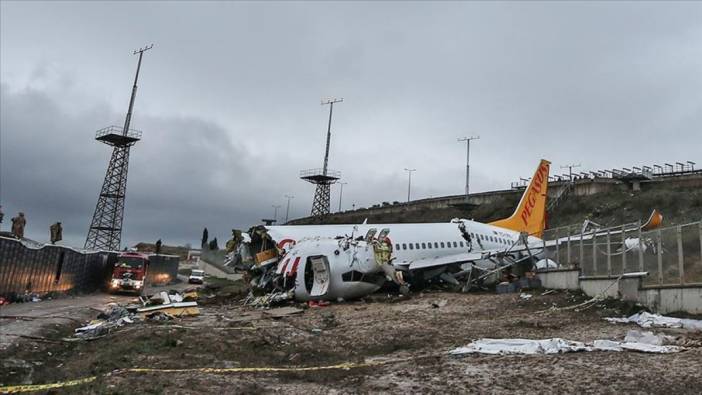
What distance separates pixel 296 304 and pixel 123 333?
7440 millimetres

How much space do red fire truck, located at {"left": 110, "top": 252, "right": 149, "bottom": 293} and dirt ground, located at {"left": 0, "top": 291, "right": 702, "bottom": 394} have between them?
54.1ft

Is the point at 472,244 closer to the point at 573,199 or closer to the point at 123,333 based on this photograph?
the point at 123,333

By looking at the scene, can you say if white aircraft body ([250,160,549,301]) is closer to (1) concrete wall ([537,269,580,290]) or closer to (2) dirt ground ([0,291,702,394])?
(1) concrete wall ([537,269,580,290])

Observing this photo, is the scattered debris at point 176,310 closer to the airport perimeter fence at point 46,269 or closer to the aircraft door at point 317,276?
the aircraft door at point 317,276

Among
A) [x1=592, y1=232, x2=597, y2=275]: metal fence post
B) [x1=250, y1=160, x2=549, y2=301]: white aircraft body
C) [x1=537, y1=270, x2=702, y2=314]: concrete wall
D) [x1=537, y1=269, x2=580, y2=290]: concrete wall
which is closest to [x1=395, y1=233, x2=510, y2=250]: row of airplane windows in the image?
[x1=250, y1=160, x2=549, y2=301]: white aircraft body

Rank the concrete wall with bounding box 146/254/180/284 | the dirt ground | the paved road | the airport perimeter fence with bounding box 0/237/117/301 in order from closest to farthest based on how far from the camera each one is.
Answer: the dirt ground → the paved road → the airport perimeter fence with bounding box 0/237/117/301 → the concrete wall with bounding box 146/254/180/284

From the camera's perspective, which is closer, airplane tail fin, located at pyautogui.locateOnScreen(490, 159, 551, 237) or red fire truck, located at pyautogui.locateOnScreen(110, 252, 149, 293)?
red fire truck, located at pyautogui.locateOnScreen(110, 252, 149, 293)

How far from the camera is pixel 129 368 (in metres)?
8.31

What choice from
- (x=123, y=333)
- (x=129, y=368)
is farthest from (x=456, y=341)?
(x=123, y=333)

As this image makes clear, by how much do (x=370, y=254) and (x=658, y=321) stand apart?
1042cm

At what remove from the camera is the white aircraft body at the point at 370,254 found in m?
19.0

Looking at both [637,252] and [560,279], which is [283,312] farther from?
[637,252]

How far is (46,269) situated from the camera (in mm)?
24266

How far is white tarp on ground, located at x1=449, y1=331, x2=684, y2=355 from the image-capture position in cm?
855
